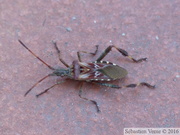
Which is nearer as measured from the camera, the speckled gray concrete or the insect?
the speckled gray concrete

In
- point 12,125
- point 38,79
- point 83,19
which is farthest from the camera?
point 83,19

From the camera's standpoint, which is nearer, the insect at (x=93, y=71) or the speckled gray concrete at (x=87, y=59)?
the speckled gray concrete at (x=87, y=59)

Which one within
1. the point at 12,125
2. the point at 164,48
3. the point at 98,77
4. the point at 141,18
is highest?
the point at 141,18

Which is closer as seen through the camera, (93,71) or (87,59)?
(93,71)

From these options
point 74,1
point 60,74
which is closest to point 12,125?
point 60,74

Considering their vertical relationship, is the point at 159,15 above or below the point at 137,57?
above

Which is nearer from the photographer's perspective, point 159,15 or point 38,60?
Result: point 38,60

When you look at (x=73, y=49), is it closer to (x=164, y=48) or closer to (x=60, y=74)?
(x=60, y=74)

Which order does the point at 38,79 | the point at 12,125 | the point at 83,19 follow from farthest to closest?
the point at 83,19 → the point at 38,79 → the point at 12,125
